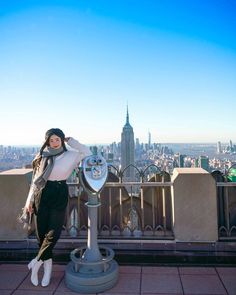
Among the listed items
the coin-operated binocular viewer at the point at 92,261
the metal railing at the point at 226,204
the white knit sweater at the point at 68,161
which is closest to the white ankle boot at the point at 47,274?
the coin-operated binocular viewer at the point at 92,261

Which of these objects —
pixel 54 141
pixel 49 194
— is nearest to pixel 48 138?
pixel 54 141

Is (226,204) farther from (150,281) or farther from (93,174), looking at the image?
(93,174)

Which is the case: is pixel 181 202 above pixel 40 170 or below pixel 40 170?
below

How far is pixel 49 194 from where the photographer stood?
2.87m

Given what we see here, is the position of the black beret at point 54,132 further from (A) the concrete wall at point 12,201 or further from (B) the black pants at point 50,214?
(A) the concrete wall at point 12,201

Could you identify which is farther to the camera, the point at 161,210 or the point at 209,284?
the point at 161,210

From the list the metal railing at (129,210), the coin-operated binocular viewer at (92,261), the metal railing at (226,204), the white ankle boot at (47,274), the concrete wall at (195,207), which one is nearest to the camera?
the coin-operated binocular viewer at (92,261)

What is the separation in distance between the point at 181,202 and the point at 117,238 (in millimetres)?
1023

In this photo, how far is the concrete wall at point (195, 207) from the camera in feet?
11.3

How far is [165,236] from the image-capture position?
3.58m

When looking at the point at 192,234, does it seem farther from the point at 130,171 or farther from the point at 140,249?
the point at 130,171

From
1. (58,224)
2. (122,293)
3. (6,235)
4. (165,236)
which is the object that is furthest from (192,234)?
(6,235)

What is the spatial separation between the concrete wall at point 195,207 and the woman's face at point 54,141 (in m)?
1.62

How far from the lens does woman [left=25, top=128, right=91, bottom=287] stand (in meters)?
2.85
